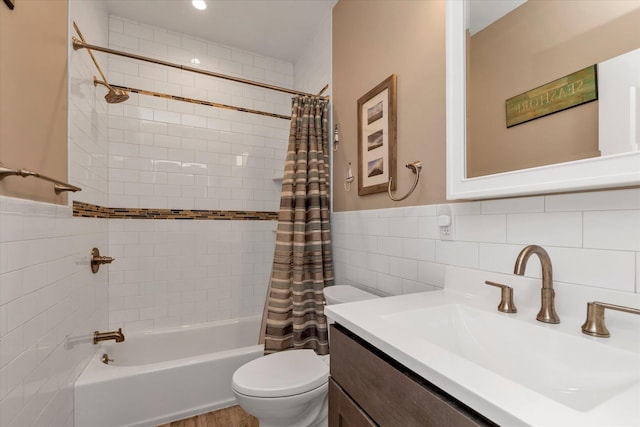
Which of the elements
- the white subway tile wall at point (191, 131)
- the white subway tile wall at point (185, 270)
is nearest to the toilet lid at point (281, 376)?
the white subway tile wall at point (185, 270)

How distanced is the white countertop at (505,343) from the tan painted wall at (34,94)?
1.15 metres

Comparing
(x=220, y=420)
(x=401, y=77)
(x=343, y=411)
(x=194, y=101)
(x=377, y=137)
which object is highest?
(x=194, y=101)

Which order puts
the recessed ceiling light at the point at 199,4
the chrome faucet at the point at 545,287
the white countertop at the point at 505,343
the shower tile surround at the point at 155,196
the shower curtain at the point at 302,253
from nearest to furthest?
the white countertop at the point at 505,343
the chrome faucet at the point at 545,287
the shower tile surround at the point at 155,196
the shower curtain at the point at 302,253
the recessed ceiling light at the point at 199,4

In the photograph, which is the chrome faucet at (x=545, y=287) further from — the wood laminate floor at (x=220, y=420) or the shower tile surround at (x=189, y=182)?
the shower tile surround at (x=189, y=182)

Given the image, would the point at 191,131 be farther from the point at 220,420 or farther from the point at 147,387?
the point at 220,420

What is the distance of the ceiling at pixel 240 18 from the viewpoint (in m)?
2.05

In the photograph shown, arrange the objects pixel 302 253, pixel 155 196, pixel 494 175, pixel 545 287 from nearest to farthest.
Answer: pixel 545 287 < pixel 494 175 < pixel 302 253 < pixel 155 196

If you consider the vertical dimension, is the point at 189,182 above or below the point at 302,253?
above

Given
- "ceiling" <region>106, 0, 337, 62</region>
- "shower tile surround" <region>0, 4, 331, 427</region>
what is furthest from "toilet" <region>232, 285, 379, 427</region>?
"ceiling" <region>106, 0, 337, 62</region>

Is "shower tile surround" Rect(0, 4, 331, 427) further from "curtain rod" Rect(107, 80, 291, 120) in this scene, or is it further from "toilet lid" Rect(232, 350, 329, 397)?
"toilet lid" Rect(232, 350, 329, 397)

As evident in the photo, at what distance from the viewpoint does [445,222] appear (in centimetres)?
113

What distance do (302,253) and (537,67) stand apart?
4.69 ft

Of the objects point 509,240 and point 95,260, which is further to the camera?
point 95,260

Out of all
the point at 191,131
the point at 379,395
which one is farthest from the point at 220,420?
the point at 191,131
